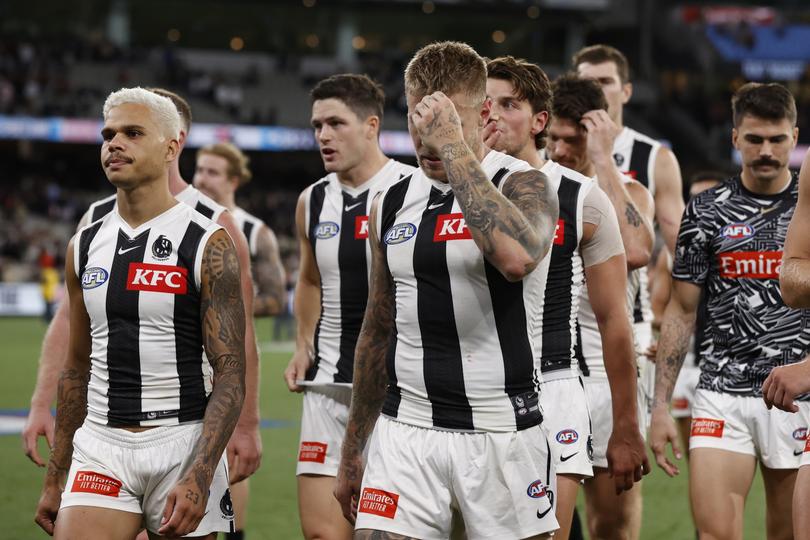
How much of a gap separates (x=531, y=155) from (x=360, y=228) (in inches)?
→ 57.1

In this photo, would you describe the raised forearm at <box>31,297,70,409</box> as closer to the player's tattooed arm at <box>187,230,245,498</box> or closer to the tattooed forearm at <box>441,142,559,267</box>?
the player's tattooed arm at <box>187,230,245,498</box>

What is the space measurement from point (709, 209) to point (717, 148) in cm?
3528

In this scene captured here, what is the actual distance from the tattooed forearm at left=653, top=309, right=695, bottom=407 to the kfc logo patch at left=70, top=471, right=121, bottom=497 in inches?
100

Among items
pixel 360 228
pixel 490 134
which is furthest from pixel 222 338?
pixel 360 228

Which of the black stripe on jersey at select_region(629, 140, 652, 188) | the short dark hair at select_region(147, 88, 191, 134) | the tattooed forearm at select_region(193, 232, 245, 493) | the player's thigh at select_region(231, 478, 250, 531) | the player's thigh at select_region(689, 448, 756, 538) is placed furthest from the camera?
the black stripe on jersey at select_region(629, 140, 652, 188)

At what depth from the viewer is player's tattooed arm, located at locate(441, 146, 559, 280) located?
3.46 metres

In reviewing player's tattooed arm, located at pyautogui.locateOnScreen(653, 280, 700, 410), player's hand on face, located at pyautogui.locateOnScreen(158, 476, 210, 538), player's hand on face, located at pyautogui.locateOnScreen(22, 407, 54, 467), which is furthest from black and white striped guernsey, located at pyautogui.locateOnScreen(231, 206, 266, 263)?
player's hand on face, located at pyautogui.locateOnScreen(158, 476, 210, 538)

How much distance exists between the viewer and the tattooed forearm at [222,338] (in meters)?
4.15

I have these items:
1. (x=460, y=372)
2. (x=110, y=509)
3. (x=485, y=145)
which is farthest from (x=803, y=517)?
(x=110, y=509)

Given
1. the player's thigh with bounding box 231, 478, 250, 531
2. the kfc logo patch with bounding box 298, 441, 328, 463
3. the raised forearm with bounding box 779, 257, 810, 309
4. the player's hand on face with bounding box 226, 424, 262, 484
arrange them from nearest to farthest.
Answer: the raised forearm with bounding box 779, 257, 810, 309 < the player's hand on face with bounding box 226, 424, 262, 484 < the kfc logo patch with bounding box 298, 441, 328, 463 < the player's thigh with bounding box 231, 478, 250, 531

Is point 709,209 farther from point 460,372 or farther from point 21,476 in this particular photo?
point 21,476

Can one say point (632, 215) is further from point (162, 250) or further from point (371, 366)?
point (162, 250)

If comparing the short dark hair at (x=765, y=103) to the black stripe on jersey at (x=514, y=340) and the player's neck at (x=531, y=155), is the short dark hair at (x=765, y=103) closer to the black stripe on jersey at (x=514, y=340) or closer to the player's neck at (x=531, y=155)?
the player's neck at (x=531, y=155)

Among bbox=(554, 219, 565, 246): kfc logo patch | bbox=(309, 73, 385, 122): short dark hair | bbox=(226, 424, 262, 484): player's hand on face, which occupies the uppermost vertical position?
bbox=(309, 73, 385, 122): short dark hair
